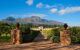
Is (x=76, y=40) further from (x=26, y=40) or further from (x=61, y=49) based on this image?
(x=61, y=49)

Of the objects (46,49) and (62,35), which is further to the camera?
(62,35)

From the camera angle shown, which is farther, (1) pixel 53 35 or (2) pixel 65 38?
(1) pixel 53 35

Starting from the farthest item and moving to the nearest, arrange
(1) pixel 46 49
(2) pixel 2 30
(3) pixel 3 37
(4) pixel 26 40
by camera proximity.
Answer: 1. (2) pixel 2 30
2. (3) pixel 3 37
3. (4) pixel 26 40
4. (1) pixel 46 49

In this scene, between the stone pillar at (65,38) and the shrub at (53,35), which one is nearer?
the stone pillar at (65,38)

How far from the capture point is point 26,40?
20.8 m

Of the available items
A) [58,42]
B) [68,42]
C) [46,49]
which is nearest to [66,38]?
[68,42]

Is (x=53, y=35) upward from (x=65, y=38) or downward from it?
upward

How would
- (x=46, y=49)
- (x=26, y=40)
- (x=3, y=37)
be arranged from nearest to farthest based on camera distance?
(x=46, y=49) → (x=26, y=40) → (x=3, y=37)

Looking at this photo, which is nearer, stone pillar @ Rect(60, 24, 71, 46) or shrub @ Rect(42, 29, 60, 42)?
stone pillar @ Rect(60, 24, 71, 46)

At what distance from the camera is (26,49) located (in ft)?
50.3

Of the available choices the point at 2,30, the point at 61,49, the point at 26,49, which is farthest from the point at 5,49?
the point at 2,30

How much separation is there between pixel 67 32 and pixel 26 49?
4251mm

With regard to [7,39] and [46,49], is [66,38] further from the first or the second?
[7,39]

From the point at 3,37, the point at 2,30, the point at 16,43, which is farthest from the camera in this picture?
the point at 2,30
